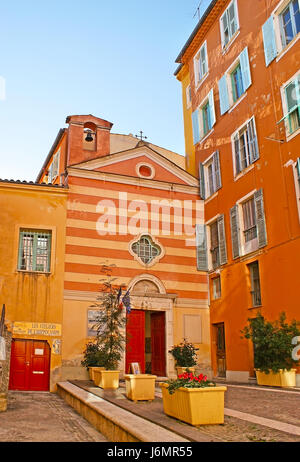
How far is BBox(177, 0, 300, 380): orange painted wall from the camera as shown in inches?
567

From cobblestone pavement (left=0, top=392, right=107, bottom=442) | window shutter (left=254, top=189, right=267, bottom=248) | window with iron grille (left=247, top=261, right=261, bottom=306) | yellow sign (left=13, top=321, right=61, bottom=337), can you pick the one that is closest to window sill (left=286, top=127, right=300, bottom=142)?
window shutter (left=254, top=189, right=267, bottom=248)

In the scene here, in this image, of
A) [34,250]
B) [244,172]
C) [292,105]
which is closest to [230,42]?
[292,105]

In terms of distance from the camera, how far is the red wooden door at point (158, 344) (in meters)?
18.0

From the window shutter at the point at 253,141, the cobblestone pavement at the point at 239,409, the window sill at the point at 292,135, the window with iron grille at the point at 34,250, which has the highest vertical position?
the window shutter at the point at 253,141

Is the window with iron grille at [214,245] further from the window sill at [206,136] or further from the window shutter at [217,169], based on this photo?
the window sill at [206,136]

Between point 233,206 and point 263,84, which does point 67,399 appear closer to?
point 233,206

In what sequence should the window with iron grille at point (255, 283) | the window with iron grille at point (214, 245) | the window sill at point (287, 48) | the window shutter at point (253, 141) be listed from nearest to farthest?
1. the window sill at point (287, 48)
2. the window with iron grille at point (255, 283)
3. the window shutter at point (253, 141)
4. the window with iron grille at point (214, 245)

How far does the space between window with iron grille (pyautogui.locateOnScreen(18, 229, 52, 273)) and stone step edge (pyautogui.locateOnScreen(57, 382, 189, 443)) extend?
6.75m

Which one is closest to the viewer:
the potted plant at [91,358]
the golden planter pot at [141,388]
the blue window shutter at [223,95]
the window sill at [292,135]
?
the golden planter pot at [141,388]

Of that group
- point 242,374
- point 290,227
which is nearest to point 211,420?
point 290,227

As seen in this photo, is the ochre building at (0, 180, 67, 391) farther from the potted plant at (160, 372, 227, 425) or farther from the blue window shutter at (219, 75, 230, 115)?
the potted plant at (160, 372, 227, 425)

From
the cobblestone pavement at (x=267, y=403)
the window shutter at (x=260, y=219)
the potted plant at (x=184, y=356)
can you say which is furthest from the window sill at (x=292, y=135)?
the potted plant at (x=184, y=356)

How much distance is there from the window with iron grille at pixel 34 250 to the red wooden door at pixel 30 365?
2778mm

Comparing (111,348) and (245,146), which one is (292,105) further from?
(111,348)
